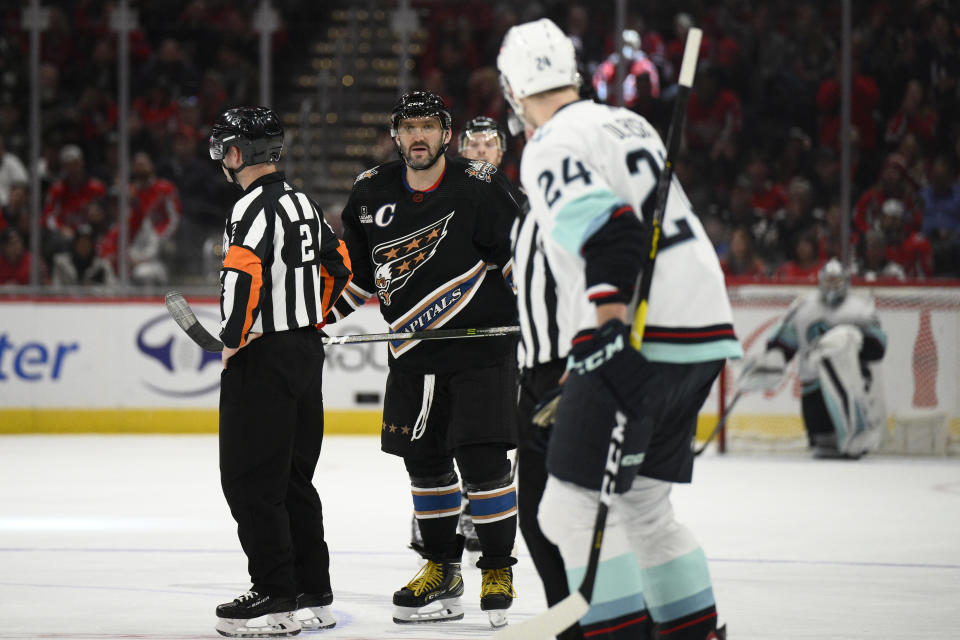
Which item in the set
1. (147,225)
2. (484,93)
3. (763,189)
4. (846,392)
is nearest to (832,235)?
(763,189)

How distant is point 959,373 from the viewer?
907 cm

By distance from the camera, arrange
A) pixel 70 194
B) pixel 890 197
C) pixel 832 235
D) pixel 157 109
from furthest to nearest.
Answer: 1. pixel 157 109
2. pixel 70 194
3. pixel 890 197
4. pixel 832 235

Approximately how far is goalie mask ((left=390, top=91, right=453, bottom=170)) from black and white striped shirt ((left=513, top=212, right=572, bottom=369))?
3.95ft

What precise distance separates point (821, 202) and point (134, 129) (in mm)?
4739

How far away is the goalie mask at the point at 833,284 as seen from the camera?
29.2 feet

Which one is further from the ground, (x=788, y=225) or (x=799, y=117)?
(x=799, y=117)

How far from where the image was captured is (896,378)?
361 inches

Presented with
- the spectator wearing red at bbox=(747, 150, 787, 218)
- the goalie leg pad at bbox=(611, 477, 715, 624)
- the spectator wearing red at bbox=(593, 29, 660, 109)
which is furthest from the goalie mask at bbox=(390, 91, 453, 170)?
the spectator wearing red at bbox=(747, 150, 787, 218)

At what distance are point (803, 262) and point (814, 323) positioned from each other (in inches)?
32.3

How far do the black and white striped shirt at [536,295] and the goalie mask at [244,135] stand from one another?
1.02 metres

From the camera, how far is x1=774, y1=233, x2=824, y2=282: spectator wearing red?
380 inches

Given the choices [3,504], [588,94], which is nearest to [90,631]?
[588,94]

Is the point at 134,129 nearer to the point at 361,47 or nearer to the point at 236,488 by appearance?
the point at 361,47

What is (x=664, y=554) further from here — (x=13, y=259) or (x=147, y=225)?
(x=13, y=259)
